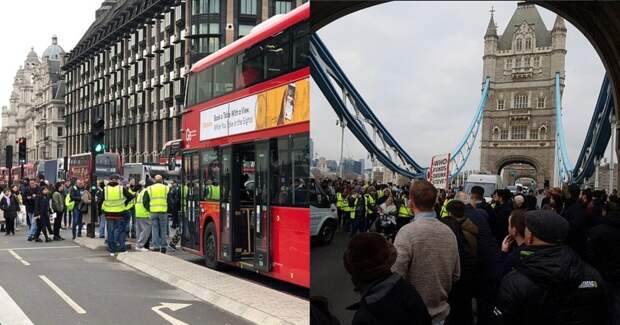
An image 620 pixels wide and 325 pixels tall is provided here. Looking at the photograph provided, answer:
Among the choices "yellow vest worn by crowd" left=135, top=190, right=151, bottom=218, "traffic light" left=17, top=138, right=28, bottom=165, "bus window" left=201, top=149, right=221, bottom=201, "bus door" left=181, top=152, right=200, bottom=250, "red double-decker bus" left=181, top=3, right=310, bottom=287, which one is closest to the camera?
"red double-decker bus" left=181, top=3, right=310, bottom=287

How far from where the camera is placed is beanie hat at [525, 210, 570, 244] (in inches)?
80.9

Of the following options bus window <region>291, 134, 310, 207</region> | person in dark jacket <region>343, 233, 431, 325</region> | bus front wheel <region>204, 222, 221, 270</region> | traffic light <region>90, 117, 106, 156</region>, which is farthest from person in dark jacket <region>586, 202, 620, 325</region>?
traffic light <region>90, 117, 106, 156</region>

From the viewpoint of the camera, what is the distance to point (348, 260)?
1843 millimetres

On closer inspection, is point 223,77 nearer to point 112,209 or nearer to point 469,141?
point 112,209

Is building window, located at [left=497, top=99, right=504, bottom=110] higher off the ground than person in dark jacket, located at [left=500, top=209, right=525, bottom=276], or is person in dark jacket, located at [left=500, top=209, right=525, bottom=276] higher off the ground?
building window, located at [left=497, top=99, right=504, bottom=110]

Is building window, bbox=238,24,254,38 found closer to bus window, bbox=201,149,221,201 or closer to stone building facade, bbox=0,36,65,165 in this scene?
bus window, bbox=201,149,221,201

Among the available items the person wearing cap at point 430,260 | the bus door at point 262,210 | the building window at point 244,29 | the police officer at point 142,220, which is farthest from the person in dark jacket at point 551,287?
the police officer at point 142,220

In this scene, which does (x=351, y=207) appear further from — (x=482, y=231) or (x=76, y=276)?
(x=76, y=276)

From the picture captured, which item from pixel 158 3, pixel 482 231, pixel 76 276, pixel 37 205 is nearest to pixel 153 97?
pixel 158 3

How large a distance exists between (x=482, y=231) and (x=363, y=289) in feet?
3.31

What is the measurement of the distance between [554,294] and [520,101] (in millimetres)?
851

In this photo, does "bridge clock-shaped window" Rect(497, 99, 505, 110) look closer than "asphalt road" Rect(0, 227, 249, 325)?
Yes

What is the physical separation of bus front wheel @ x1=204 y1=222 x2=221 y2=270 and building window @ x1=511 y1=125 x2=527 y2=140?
25.8 feet

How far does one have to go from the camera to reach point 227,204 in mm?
8883
